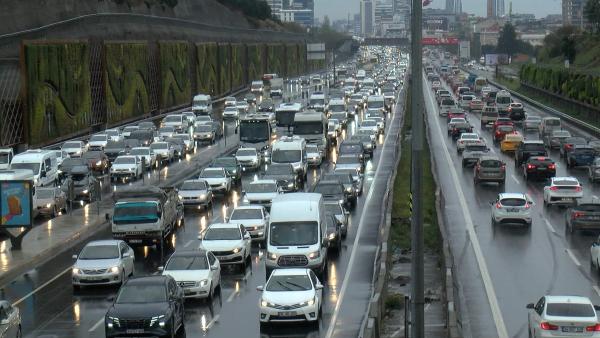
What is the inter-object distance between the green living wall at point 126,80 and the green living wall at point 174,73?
18.5 ft

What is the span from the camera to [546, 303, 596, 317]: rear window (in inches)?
796

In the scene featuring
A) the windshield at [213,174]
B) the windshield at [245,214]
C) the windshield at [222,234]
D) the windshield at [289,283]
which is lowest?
the windshield at [213,174]

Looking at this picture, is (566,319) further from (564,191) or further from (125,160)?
(125,160)

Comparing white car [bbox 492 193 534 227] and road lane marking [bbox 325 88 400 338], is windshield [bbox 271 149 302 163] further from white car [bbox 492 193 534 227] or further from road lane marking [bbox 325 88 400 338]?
white car [bbox 492 193 534 227]

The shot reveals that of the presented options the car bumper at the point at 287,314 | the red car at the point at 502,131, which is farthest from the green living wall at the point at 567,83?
the car bumper at the point at 287,314

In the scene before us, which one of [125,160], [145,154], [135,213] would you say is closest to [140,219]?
[135,213]

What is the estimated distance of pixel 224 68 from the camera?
13888 cm

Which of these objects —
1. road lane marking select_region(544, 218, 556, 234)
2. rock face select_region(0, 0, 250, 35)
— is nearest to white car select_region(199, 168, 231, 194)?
road lane marking select_region(544, 218, 556, 234)

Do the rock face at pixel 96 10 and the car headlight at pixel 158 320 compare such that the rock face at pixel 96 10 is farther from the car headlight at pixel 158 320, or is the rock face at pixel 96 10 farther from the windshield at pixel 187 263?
the car headlight at pixel 158 320

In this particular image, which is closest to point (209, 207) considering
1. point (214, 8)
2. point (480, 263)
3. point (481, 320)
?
point (480, 263)

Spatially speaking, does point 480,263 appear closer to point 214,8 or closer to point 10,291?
point 10,291

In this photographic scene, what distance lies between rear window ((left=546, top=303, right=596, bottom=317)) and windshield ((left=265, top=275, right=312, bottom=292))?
559 cm

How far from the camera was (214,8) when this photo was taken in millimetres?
168500

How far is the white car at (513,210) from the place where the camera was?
38.5 metres
